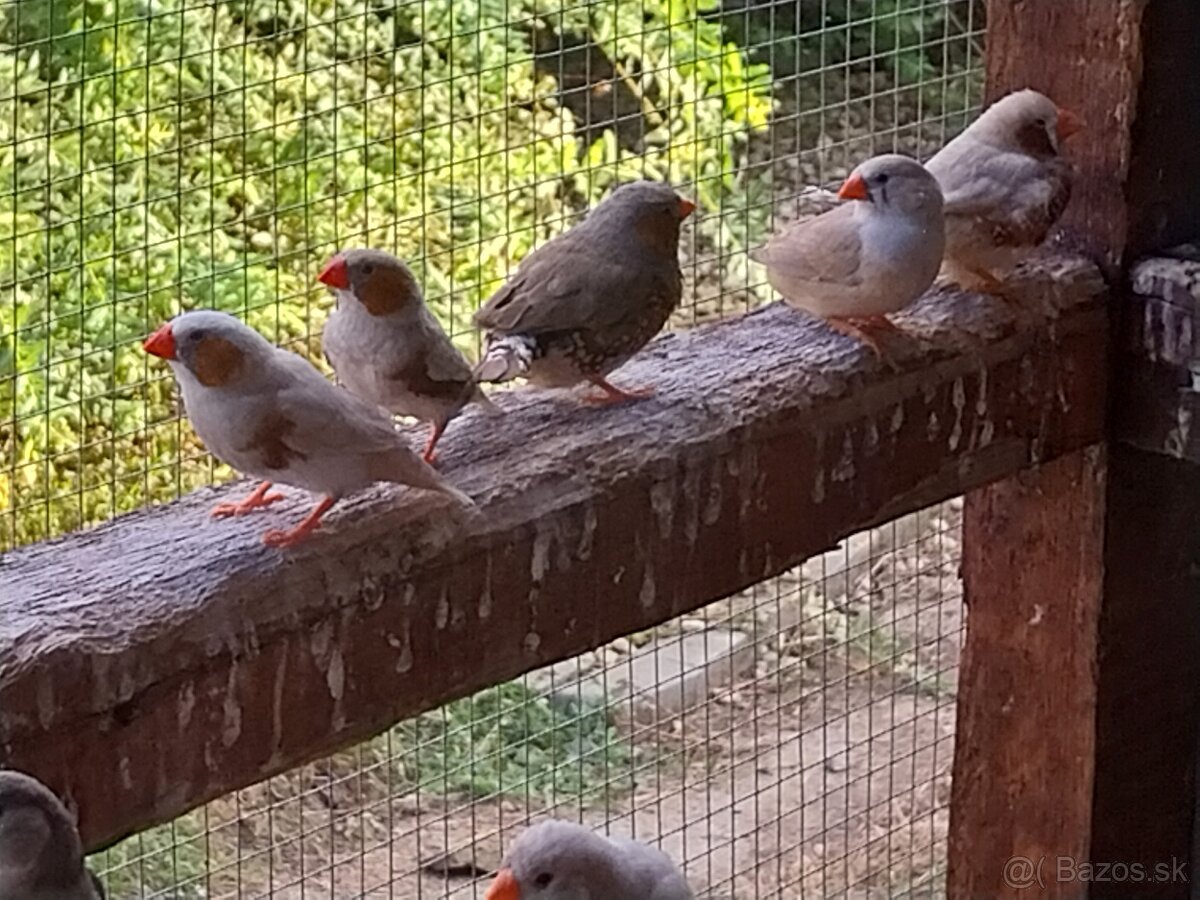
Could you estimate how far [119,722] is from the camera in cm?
145

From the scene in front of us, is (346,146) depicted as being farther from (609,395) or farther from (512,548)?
(512,548)

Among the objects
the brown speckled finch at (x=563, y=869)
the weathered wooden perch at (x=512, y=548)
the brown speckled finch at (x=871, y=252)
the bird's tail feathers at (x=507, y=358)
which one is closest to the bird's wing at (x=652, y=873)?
the brown speckled finch at (x=563, y=869)

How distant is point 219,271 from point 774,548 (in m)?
0.67

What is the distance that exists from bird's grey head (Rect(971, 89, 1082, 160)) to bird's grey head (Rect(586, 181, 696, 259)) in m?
0.35

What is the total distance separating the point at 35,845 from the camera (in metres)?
1.24

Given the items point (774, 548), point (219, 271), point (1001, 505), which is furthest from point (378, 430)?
point (1001, 505)

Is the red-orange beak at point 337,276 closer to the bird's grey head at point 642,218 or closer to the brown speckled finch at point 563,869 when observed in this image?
the bird's grey head at point 642,218

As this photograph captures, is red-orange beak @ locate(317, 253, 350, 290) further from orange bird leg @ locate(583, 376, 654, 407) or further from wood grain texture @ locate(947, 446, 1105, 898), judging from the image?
wood grain texture @ locate(947, 446, 1105, 898)

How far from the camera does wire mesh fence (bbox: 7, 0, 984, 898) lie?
242 centimetres

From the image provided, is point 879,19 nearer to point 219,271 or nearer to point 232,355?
point 219,271

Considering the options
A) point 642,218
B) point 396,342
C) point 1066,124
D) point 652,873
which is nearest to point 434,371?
point 396,342

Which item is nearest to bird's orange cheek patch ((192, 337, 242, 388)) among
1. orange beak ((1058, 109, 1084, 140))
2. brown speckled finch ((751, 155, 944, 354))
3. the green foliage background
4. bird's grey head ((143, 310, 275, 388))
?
bird's grey head ((143, 310, 275, 388))

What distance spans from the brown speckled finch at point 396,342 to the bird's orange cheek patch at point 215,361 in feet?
0.46

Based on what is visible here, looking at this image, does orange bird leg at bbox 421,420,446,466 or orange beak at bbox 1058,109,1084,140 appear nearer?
orange bird leg at bbox 421,420,446,466
